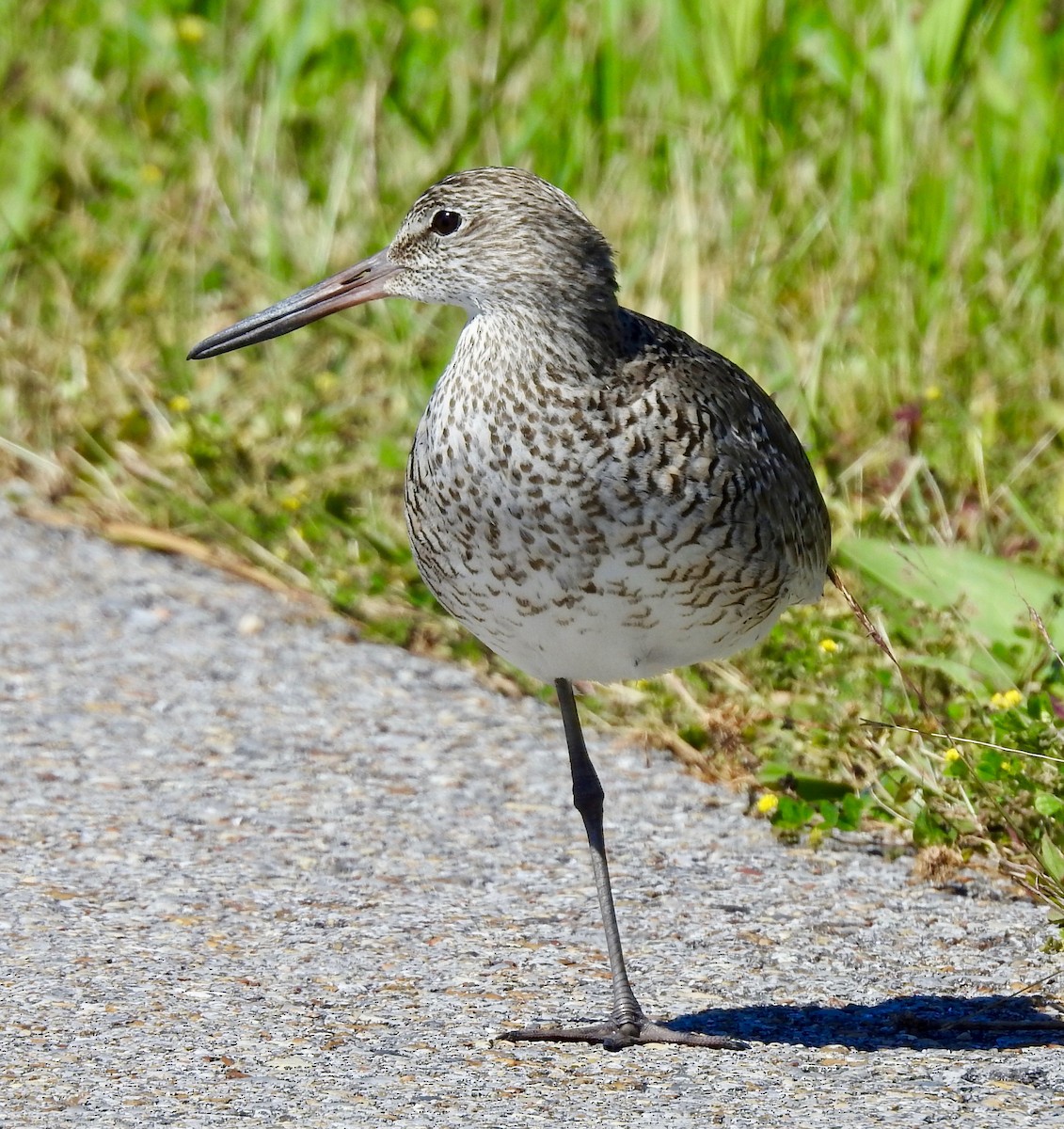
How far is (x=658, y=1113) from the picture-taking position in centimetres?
330

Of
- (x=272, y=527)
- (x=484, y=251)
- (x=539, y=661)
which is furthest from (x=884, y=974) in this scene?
(x=272, y=527)

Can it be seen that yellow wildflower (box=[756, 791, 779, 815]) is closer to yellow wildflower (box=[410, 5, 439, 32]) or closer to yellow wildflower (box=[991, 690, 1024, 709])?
yellow wildflower (box=[991, 690, 1024, 709])

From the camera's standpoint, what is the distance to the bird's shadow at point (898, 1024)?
144 inches

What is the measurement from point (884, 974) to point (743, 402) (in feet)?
3.93

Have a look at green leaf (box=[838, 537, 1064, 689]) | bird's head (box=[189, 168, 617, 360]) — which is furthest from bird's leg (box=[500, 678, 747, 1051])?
green leaf (box=[838, 537, 1064, 689])

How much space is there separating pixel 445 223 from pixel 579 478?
73cm

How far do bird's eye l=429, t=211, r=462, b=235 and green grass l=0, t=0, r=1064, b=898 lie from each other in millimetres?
1353

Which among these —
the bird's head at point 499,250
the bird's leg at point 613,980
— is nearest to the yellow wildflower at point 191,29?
the bird's head at point 499,250

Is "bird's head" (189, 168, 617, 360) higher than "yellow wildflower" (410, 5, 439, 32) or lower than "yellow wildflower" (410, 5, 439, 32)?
lower

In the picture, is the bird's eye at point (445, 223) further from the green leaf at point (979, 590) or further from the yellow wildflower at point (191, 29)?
the yellow wildflower at point (191, 29)

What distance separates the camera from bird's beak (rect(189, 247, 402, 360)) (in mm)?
4238

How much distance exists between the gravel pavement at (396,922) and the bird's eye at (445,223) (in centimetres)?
143

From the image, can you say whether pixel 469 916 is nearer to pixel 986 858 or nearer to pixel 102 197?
pixel 986 858

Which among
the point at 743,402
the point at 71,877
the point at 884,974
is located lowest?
the point at 71,877
